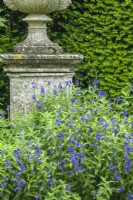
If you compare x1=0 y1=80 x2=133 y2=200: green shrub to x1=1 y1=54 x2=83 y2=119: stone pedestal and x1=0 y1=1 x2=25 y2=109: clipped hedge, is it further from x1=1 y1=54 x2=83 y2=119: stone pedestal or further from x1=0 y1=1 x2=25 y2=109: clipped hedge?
x1=0 y1=1 x2=25 y2=109: clipped hedge

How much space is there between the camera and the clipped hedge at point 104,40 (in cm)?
736

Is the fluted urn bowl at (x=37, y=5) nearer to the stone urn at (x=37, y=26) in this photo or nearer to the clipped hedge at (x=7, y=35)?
the stone urn at (x=37, y=26)

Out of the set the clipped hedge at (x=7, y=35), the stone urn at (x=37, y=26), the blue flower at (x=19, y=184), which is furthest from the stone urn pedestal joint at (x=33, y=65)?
the blue flower at (x=19, y=184)

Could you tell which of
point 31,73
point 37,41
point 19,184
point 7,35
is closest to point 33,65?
point 31,73

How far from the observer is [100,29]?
7457 millimetres

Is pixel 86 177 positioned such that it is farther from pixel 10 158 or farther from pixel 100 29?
pixel 100 29

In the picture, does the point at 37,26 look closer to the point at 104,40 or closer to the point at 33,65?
the point at 33,65

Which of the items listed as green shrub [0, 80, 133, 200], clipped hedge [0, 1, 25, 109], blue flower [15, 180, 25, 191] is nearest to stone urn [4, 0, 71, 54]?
clipped hedge [0, 1, 25, 109]

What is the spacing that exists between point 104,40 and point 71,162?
3.48 meters

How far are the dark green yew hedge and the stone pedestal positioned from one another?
111cm

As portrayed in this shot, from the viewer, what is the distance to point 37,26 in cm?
655

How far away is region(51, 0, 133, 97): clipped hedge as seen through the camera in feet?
24.2

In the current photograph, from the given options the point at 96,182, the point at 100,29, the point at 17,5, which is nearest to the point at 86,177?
the point at 96,182

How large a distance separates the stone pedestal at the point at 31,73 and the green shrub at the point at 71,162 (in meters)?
1.72
